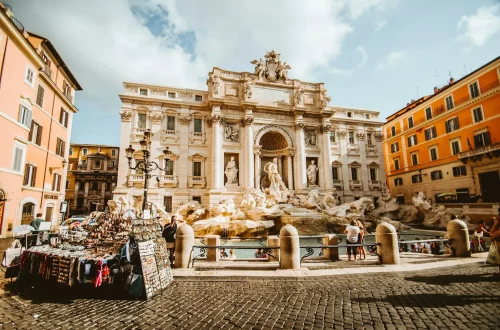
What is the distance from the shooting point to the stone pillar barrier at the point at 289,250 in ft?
21.6

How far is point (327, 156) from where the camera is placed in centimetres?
2586

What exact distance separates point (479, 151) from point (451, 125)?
450cm

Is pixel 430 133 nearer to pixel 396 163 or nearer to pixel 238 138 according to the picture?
pixel 396 163

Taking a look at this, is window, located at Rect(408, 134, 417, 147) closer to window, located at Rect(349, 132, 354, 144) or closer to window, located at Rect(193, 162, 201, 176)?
window, located at Rect(349, 132, 354, 144)

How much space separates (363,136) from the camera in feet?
96.2

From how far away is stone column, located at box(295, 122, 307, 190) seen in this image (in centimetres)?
2444

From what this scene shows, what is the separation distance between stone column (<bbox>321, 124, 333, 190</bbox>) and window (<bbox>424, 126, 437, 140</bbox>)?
462 inches

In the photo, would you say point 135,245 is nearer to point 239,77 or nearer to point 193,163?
point 193,163

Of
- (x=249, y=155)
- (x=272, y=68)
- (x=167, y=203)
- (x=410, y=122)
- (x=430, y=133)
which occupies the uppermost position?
(x=272, y=68)

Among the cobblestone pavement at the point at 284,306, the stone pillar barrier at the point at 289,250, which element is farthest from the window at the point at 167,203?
the stone pillar barrier at the point at 289,250

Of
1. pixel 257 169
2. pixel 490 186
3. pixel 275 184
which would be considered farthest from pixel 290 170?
pixel 490 186

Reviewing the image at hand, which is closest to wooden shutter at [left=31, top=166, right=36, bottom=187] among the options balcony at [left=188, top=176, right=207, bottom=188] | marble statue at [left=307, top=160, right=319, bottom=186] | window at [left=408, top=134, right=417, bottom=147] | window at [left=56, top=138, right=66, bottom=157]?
window at [left=56, top=138, right=66, bottom=157]

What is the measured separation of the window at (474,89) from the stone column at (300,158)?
52.5ft

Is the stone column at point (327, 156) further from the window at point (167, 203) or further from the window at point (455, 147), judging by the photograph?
the window at point (167, 203)
